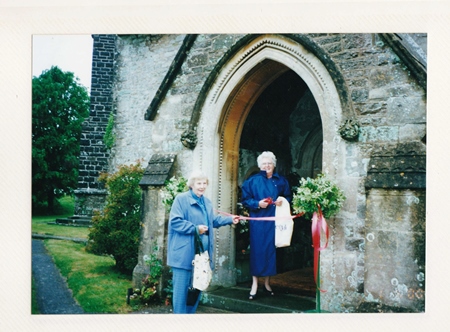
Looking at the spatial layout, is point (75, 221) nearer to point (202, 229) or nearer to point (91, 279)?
point (91, 279)

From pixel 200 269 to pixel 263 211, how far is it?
1.55 meters

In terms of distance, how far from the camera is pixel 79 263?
839cm

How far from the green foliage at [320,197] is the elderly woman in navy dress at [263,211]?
85 centimetres

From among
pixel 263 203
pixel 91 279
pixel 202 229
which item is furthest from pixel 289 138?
pixel 91 279

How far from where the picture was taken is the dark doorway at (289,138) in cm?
677

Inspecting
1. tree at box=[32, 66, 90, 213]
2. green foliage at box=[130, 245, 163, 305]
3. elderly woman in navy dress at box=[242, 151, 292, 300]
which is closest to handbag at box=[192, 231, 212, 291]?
elderly woman in navy dress at box=[242, 151, 292, 300]

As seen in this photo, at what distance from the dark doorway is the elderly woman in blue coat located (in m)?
2.26

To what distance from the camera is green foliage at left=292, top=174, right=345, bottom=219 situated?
4.23m

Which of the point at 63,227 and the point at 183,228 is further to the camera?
the point at 63,227

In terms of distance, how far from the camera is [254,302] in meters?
4.94

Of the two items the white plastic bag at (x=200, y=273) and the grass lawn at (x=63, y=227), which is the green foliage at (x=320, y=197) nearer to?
the white plastic bag at (x=200, y=273)

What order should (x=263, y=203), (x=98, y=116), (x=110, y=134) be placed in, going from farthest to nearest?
1. (x=98, y=116)
2. (x=110, y=134)
3. (x=263, y=203)

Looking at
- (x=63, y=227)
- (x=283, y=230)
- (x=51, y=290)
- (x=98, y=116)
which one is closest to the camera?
(x=283, y=230)
